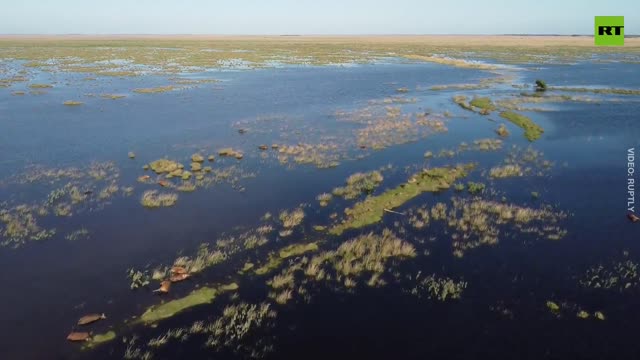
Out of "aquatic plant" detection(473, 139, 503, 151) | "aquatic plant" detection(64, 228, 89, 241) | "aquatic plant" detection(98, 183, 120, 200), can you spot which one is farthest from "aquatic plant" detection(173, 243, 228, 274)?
"aquatic plant" detection(473, 139, 503, 151)

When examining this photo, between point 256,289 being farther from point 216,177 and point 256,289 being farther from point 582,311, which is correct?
point 216,177

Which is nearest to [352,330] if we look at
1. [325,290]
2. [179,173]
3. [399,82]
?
[325,290]

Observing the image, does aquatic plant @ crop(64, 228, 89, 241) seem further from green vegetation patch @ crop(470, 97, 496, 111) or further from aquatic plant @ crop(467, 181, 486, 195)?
green vegetation patch @ crop(470, 97, 496, 111)

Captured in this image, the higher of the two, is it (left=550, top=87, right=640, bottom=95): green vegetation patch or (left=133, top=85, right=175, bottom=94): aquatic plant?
(left=133, top=85, right=175, bottom=94): aquatic plant

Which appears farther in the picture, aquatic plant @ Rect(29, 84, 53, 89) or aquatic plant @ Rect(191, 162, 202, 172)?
aquatic plant @ Rect(29, 84, 53, 89)

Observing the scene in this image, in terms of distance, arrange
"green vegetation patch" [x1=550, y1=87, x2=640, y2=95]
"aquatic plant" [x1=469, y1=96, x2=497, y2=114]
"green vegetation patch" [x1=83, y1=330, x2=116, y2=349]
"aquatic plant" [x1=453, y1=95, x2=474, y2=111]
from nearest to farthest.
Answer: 1. "green vegetation patch" [x1=83, y1=330, x2=116, y2=349]
2. "aquatic plant" [x1=469, y1=96, x2=497, y2=114]
3. "aquatic plant" [x1=453, y1=95, x2=474, y2=111]
4. "green vegetation patch" [x1=550, y1=87, x2=640, y2=95]
